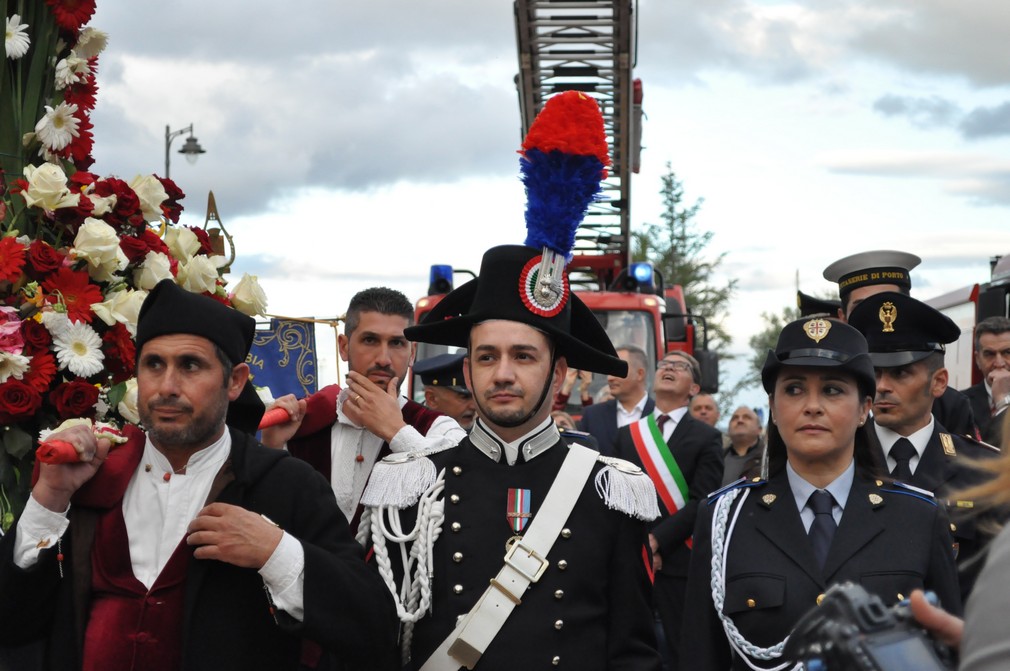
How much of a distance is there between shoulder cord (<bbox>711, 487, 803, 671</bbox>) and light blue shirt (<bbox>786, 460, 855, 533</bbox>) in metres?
0.15

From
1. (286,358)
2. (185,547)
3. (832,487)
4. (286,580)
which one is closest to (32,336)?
(185,547)

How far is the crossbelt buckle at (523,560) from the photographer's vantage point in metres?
A: 3.44

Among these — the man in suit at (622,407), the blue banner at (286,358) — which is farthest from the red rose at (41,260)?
the man in suit at (622,407)

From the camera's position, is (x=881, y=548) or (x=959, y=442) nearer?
(x=881, y=548)

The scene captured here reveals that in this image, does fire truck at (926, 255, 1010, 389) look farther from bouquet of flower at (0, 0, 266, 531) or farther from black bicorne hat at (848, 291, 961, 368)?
bouquet of flower at (0, 0, 266, 531)

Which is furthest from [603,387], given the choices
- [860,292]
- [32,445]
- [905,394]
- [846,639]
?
[846,639]

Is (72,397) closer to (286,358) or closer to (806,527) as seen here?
(806,527)

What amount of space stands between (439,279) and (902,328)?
7.57 meters

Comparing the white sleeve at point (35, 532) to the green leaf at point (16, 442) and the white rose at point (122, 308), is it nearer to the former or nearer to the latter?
the green leaf at point (16, 442)

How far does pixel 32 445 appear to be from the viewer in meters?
3.58

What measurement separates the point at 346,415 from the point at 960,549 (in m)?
2.32

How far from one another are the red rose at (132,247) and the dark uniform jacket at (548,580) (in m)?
1.17

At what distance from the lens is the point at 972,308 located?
1514cm

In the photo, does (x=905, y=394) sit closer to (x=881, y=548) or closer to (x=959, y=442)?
(x=959, y=442)
